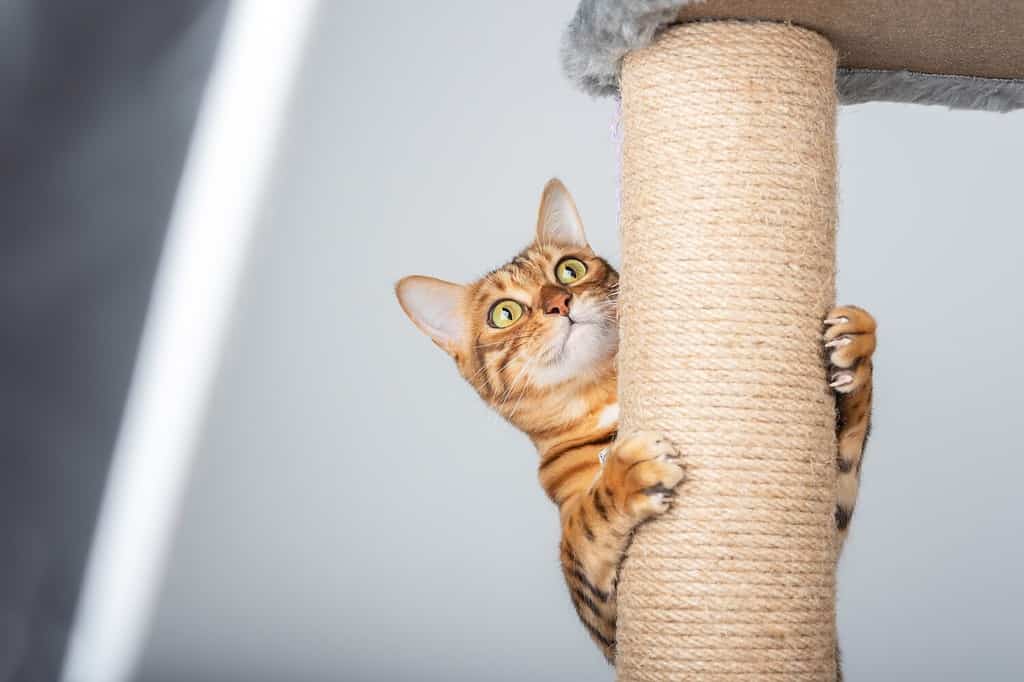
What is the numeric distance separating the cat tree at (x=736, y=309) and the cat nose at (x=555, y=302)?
9.0 inches

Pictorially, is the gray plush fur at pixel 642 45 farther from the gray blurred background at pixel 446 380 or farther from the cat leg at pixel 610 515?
the gray blurred background at pixel 446 380

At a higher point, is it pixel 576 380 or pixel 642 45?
pixel 642 45

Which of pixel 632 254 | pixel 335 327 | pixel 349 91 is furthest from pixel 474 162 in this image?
pixel 632 254

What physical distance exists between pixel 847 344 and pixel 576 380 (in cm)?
38

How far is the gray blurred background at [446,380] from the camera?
227 centimetres

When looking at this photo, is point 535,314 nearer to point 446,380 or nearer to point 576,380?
point 576,380

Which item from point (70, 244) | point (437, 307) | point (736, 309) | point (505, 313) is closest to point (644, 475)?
point (736, 309)

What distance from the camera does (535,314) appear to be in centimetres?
143

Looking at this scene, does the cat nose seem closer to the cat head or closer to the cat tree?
the cat head

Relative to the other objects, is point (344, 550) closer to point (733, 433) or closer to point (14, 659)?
point (14, 659)

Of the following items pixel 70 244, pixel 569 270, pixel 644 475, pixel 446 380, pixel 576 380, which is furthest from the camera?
pixel 446 380

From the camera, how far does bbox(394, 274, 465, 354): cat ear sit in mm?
1531

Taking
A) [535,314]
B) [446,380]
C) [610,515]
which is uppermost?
[446,380]

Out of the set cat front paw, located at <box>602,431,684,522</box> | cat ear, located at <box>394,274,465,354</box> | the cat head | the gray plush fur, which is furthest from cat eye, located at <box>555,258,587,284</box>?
cat front paw, located at <box>602,431,684,522</box>
